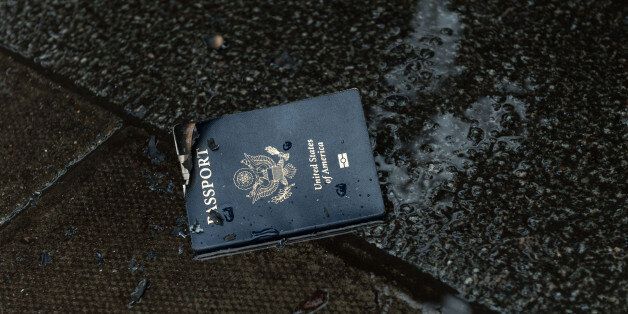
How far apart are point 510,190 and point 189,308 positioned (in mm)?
910

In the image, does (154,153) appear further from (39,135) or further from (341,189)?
(341,189)

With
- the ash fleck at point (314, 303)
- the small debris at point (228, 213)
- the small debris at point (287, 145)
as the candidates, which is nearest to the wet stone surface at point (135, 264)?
the ash fleck at point (314, 303)

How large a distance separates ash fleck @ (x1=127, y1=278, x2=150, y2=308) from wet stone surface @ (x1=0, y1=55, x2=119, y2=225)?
1.50 feet

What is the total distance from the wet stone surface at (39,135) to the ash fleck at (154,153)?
0.14 m

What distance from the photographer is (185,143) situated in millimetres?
1670

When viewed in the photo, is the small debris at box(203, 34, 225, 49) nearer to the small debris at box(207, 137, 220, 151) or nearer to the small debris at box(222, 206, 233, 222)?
the small debris at box(207, 137, 220, 151)

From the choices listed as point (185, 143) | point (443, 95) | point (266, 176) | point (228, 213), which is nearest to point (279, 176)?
point (266, 176)

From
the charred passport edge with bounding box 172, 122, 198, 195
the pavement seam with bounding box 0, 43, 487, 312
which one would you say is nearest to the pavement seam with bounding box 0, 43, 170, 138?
the pavement seam with bounding box 0, 43, 487, 312

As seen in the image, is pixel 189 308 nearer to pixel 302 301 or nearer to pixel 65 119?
pixel 302 301

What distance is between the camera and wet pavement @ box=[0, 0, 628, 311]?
155cm

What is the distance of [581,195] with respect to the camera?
1598 mm

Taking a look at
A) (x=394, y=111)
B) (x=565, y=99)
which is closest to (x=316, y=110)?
(x=394, y=111)

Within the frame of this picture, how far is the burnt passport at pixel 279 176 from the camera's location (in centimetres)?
159

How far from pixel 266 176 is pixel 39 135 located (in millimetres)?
775
